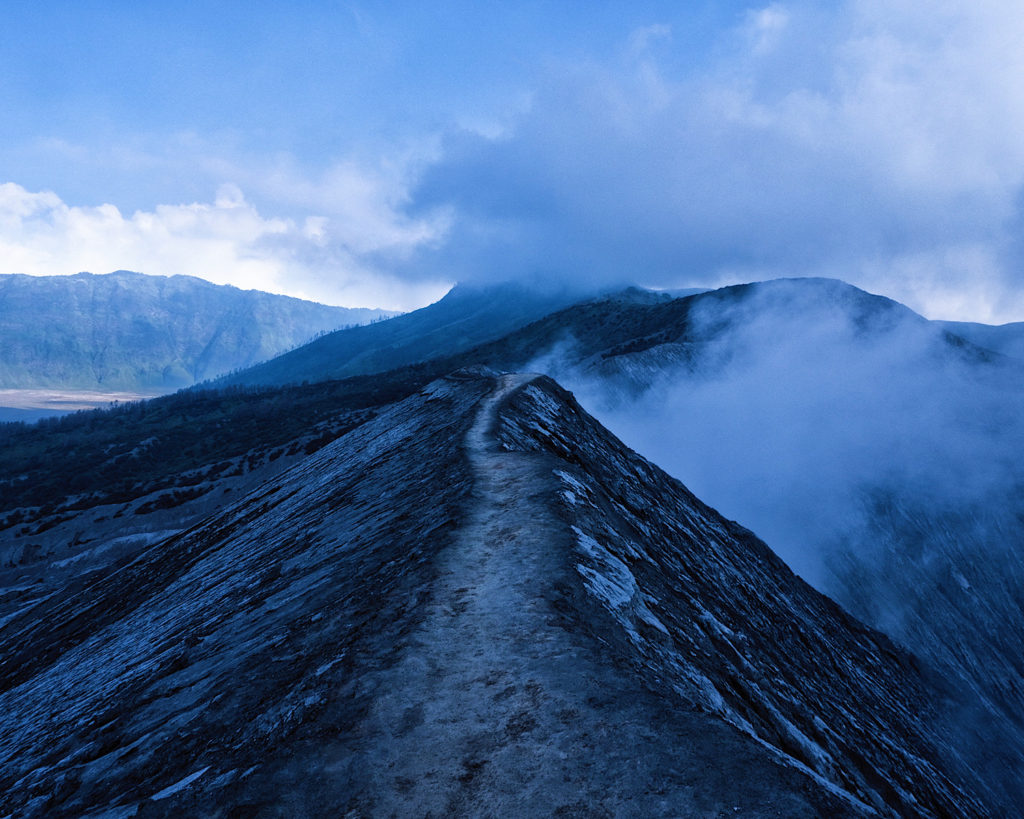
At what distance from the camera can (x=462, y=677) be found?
6125 millimetres

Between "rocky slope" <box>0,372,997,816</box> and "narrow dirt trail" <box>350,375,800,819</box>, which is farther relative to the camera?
"rocky slope" <box>0,372,997,816</box>

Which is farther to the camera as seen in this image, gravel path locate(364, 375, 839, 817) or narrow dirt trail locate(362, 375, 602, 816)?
narrow dirt trail locate(362, 375, 602, 816)

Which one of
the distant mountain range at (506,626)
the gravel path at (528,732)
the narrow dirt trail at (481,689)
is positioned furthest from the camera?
the distant mountain range at (506,626)

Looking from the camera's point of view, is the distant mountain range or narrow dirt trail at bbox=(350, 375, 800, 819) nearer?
narrow dirt trail at bbox=(350, 375, 800, 819)

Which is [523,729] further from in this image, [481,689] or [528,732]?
[481,689]

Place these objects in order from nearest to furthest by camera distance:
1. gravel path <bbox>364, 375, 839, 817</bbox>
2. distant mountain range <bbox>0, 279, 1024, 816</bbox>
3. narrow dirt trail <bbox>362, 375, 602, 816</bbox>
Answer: gravel path <bbox>364, 375, 839, 817</bbox> < narrow dirt trail <bbox>362, 375, 602, 816</bbox> < distant mountain range <bbox>0, 279, 1024, 816</bbox>

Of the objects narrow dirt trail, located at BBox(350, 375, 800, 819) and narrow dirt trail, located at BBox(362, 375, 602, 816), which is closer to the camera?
narrow dirt trail, located at BBox(350, 375, 800, 819)

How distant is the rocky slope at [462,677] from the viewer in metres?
4.93

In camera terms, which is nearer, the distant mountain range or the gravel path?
the gravel path

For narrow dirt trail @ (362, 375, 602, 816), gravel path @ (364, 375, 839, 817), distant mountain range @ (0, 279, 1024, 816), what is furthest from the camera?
distant mountain range @ (0, 279, 1024, 816)

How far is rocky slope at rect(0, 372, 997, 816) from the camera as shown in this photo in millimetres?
Answer: 4926

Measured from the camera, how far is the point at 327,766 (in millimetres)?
4973

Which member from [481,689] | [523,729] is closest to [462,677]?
[481,689]

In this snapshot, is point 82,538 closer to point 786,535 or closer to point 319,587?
point 319,587
